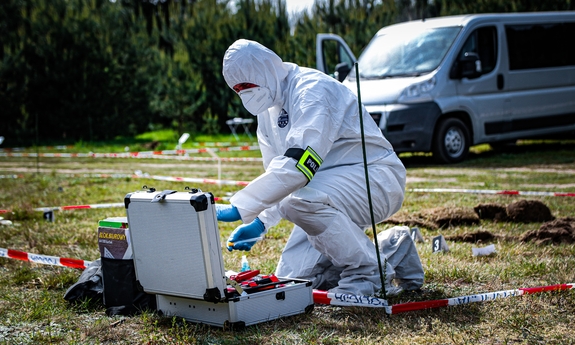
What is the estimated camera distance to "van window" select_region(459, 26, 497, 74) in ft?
42.1

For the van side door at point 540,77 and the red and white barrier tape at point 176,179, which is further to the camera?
the van side door at point 540,77

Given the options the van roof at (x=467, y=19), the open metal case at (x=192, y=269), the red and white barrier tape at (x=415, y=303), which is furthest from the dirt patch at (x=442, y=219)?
the van roof at (x=467, y=19)

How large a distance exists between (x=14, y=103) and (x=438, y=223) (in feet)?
60.1

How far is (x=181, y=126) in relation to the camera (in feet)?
75.3

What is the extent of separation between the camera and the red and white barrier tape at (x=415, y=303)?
3986mm

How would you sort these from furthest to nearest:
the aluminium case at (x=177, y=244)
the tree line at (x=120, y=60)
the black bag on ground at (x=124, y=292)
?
the tree line at (x=120, y=60) → the black bag on ground at (x=124, y=292) → the aluminium case at (x=177, y=244)

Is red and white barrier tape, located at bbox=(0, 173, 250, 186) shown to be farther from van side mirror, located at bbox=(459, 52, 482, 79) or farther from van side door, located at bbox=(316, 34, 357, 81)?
van side mirror, located at bbox=(459, 52, 482, 79)

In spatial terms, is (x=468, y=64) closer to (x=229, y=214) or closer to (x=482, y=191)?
(x=482, y=191)

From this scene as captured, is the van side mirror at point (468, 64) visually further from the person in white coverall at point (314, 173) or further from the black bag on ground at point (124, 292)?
the black bag on ground at point (124, 292)

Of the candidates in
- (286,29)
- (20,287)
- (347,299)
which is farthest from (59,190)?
(286,29)

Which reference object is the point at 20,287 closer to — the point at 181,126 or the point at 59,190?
the point at 59,190

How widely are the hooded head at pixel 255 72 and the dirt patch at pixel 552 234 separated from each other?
8.41ft

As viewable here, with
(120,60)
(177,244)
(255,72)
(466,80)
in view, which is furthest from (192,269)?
(120,60)

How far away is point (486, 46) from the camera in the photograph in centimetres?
1295
